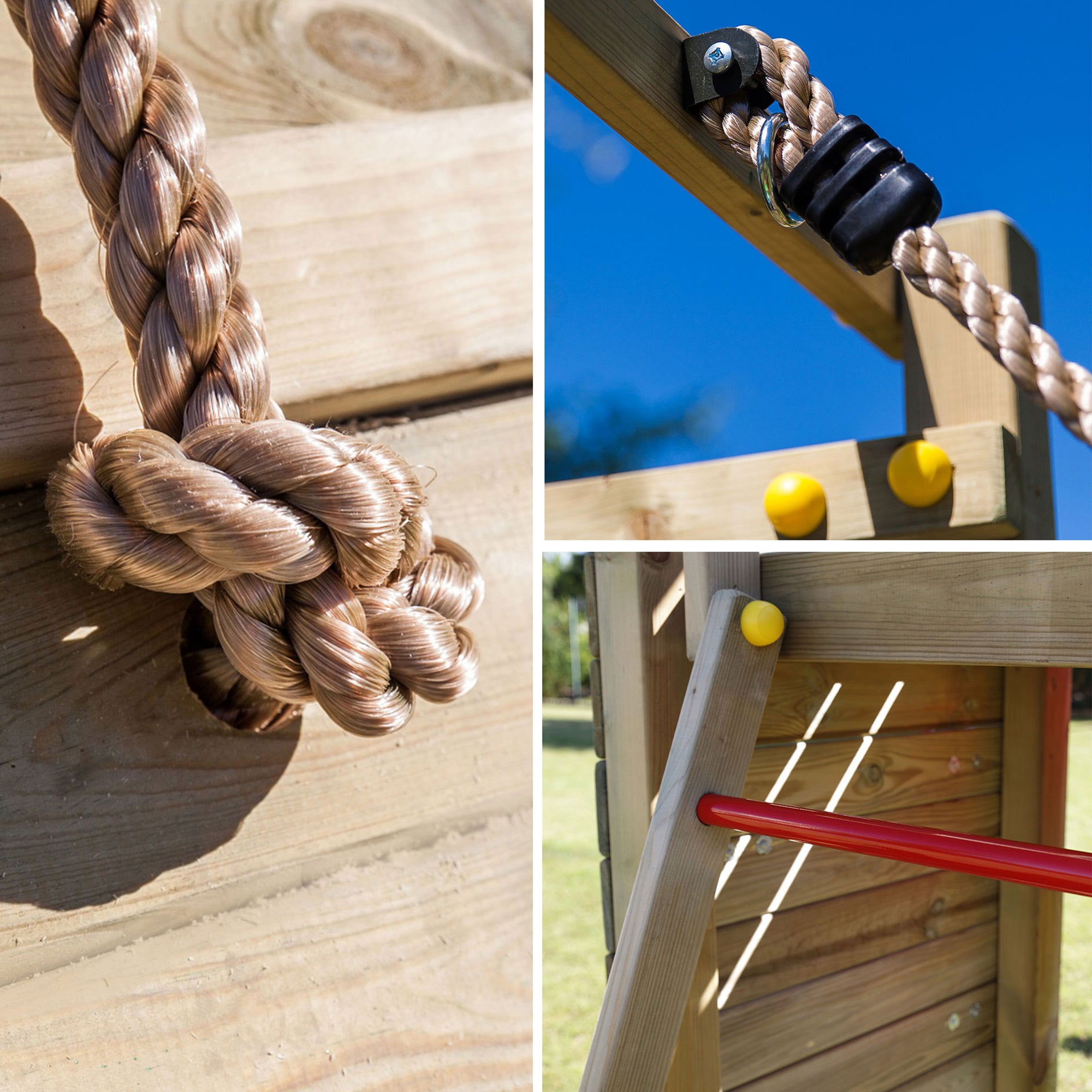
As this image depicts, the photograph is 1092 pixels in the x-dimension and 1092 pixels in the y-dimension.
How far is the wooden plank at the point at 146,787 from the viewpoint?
0.47m

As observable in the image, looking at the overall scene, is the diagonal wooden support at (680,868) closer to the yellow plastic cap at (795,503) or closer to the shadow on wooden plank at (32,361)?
the yellow plastic cap at (795,503)

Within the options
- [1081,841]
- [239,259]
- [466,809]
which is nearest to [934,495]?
[466,809]

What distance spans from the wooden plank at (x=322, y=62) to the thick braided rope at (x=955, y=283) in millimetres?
194

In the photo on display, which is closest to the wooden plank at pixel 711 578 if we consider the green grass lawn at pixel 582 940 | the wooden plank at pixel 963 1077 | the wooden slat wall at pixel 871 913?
the wooden slat wall at pixel 871 913

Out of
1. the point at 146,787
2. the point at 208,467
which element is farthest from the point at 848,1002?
the point at 208,467

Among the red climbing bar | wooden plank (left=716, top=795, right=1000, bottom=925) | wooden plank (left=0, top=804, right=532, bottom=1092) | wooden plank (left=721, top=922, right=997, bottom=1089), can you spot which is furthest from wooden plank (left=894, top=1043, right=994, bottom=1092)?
wooden plank (left=0, top=804, right=532, bottom=1092)

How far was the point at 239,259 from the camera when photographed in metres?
0.47

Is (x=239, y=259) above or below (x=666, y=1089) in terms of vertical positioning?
above

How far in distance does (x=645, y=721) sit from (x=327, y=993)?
0.50m

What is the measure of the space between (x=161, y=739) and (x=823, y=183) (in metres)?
0.46

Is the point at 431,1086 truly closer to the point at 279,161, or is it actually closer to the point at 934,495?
the point at 279,161

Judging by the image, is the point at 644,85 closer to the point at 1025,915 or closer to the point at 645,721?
the point at 645,721

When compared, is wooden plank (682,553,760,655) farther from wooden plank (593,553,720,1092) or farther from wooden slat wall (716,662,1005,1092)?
wooden slat wall (716,662,1005,1092)

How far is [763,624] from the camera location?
827 mm
